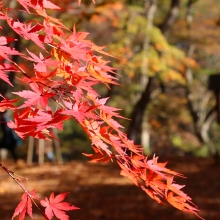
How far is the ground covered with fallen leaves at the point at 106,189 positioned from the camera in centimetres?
610

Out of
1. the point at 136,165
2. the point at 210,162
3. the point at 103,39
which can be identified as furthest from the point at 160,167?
the point at 103,39

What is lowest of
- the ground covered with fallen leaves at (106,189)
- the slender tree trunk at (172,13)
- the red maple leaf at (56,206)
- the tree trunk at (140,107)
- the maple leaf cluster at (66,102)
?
the ground covered with fallen leaves at (106,189)

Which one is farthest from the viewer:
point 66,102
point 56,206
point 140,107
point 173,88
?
point 173,88

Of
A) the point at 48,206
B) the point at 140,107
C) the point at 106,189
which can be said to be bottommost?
the point at 106,189

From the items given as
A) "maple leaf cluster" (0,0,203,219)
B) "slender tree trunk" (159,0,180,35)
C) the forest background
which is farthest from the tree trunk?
"maple leaf cluster" (0,0,203,219)

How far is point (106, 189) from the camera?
24.8 ft

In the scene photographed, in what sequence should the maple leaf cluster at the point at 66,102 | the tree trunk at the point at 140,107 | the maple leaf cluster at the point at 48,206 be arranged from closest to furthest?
the maple leaf cluster at the point at 66,102, the maple leaf cluster at the point at 48,206, the tree trunk at the point at 140,107

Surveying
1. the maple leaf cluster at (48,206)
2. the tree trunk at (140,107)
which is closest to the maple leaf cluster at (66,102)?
the maple leaf cluster at (48,206)

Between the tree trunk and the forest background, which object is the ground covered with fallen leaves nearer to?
the tree trunk

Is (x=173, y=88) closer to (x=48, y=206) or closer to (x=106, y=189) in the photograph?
(x=106, y=189)

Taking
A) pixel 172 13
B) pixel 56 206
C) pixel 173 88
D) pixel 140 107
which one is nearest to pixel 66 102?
pixel 56 206

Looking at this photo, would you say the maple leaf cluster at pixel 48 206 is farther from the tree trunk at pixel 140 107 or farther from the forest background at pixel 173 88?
the forest background at pixel 173 88

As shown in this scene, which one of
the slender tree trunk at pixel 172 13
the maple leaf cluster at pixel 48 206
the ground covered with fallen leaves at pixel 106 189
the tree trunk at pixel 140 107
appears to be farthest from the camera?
the tree trunk at pixel 140 107

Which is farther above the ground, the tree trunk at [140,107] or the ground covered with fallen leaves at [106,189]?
the tree trunk at [140,107]
